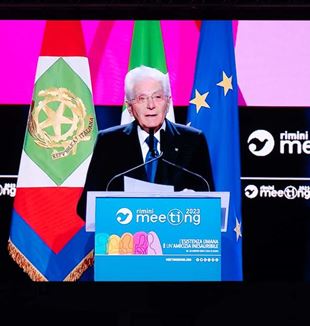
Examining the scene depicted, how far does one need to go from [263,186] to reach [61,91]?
1609 millimetres

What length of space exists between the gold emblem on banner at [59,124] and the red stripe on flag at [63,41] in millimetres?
335

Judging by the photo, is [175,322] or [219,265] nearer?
[219,265]

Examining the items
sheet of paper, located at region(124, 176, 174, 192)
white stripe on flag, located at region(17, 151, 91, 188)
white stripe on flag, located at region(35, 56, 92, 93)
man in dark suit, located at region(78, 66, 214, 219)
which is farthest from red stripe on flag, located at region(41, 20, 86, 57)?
sheet of paper, located at region(124, 176, 174, 192)

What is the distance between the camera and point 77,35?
553 cm

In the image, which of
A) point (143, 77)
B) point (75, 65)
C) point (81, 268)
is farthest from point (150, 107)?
point (81, 268)

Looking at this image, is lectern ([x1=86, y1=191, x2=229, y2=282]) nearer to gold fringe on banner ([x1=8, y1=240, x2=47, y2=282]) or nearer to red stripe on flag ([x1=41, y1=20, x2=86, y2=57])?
gold fringe on banner ([x1=8, y1=240, x2=47, y2=282])

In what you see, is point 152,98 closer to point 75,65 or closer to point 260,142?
point 75,65

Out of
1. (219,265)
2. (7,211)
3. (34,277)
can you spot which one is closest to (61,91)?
(7,211)

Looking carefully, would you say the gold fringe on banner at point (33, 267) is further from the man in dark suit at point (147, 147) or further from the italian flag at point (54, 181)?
the man in dark suit at point (147, 147)

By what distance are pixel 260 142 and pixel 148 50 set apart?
1.05 meters

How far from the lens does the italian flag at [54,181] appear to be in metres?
5.38

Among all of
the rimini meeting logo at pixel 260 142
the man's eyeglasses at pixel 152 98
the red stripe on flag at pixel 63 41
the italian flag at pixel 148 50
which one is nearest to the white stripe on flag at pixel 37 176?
the italian flag at pixel 148 50

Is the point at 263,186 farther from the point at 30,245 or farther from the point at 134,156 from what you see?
the point at 30,245

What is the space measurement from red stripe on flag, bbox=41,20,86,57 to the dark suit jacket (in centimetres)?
65
